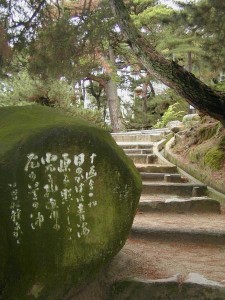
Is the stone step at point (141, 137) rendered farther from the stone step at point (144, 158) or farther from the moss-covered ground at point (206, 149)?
the stone step at point (144, 158)

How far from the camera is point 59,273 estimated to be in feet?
8.00

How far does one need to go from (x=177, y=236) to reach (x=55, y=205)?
2518 millimetres

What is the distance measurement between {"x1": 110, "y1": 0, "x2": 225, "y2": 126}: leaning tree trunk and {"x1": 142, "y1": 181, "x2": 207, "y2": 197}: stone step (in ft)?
4.22

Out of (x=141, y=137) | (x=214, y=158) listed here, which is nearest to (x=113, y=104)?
(x=141, y=137)

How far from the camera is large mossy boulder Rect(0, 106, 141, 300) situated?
2.32 m

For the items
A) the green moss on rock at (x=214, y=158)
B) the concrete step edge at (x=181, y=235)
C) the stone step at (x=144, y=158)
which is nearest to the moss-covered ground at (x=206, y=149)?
the green moss on rock at (x=214, y=158)

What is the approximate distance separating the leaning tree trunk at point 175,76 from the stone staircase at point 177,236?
142 centimetres

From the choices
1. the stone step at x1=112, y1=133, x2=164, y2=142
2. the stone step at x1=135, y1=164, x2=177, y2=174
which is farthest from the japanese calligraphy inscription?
the stone step at x1=112, y1=133, x2=164, y2=142

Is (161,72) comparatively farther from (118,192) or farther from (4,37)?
(118,192)

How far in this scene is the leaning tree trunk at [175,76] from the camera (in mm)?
5559

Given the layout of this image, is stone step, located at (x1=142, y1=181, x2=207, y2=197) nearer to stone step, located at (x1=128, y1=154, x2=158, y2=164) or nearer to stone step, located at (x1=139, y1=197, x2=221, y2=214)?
stone step, located at (x1=139, y1=197, x2=221, y2=214)

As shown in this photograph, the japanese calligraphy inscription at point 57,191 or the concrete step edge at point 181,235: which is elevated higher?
the japanese calligraphy inscription at point 57,191

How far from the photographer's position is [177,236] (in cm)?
453

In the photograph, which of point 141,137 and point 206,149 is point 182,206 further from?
point 141,137
